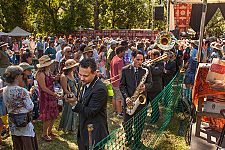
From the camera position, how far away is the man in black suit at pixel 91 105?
12.7 feet

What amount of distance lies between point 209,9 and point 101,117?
652 inches

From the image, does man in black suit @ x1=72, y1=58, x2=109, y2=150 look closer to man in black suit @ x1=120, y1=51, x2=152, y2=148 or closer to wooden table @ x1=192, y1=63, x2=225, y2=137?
wooden table @ x1=192, y1=63, x2=225, y2=137

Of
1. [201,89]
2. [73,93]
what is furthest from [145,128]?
[201,89]

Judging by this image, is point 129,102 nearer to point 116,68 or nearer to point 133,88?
point 133,88

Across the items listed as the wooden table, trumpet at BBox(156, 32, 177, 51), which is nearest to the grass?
the wooden table

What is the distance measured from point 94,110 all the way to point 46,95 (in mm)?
2760

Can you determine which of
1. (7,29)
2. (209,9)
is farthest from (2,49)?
(7,29)

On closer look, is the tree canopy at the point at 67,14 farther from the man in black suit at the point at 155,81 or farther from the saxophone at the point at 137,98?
the saxophone at the point at 137,98

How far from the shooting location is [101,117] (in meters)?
4.02

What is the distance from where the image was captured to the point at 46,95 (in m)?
6.35

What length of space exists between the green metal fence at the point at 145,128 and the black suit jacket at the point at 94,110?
140 mm

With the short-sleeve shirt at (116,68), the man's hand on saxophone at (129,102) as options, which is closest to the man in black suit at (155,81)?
the short-sleeve shirt at (116,68)

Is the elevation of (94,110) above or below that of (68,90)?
above

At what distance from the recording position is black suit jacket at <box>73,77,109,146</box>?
386cm
